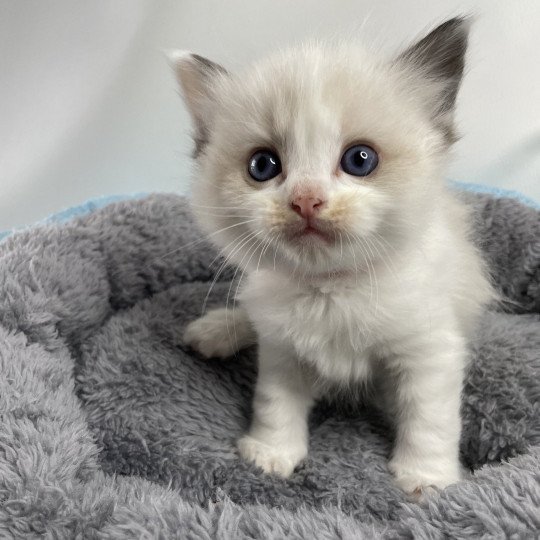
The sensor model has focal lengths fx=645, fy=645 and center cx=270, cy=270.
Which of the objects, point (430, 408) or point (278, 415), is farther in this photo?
point (278, 415)

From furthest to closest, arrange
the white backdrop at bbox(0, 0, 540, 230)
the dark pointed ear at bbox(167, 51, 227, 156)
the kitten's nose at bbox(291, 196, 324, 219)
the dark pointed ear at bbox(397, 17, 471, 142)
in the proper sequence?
the white backdrop at bbox(0, 0, 540, 230) → the dark pointed ear at bbox(167, 51, 227, 156) → the dark pointed ear at bbox(397, 17, 471, 142) → the kitten's nose at bbox(291, 196, 324, 219)

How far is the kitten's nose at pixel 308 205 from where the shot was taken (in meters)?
0.89

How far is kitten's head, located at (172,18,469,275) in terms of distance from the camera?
932 millimetres

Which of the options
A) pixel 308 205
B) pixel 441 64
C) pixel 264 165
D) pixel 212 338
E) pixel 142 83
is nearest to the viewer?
pixel 308 205

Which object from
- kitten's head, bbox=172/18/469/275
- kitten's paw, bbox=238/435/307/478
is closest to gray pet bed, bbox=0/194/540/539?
kitten's paw, bbox=238/435/307/478

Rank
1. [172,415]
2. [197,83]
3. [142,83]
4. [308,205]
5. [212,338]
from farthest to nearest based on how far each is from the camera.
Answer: [142,83] → [212,338] → [172,415] → [197,83] → [308,205]

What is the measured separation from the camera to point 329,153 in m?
0.94

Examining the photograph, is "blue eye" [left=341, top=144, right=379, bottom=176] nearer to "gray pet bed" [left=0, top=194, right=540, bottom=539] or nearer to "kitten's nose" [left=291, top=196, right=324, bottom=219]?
"kitten's nose" [left=291, top=196, right=324, bottom=219]

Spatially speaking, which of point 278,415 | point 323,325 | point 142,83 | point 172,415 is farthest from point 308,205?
point 142,83

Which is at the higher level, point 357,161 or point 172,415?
point 357,161

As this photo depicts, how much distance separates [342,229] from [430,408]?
0.43 meters

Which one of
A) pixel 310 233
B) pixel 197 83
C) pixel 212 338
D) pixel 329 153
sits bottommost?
pixel 212 338

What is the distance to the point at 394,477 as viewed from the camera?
1.19m

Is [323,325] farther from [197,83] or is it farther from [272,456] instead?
[197,83]
